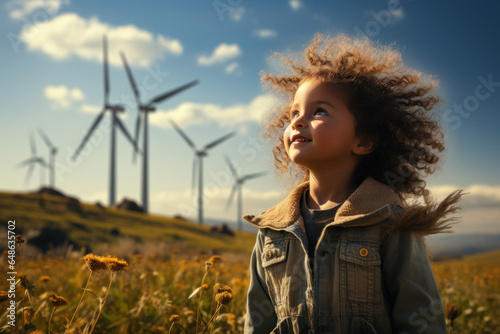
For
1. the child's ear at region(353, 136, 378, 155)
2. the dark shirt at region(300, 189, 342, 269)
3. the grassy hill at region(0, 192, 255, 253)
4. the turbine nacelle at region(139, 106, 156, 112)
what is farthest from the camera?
the turbine nacelle at region(139, 106, 156, 112)

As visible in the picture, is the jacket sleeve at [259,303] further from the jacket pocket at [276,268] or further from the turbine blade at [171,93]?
the turbine blade at [171,93]

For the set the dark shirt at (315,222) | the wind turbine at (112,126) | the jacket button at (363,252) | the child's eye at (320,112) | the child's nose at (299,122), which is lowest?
the jacket button at (363,252)

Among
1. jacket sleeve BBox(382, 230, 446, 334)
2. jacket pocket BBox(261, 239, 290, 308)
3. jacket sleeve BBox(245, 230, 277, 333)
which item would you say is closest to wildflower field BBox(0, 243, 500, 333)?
jacket sleeve BBox(245, 230, 277, 333)

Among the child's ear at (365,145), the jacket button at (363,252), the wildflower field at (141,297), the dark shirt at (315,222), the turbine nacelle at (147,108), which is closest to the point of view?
the jacket button at (363,252)

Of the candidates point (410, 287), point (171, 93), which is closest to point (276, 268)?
point (410, 287)

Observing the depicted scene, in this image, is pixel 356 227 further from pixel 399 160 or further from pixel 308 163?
pixel 399 160

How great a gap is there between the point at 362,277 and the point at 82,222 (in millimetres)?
Result: 30231

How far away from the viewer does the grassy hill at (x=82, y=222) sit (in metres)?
25.8

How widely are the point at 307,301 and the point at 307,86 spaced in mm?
1225

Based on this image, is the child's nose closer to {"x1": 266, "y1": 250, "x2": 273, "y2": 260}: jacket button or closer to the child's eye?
the child's eye

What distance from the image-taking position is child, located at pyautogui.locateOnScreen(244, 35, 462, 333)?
206cm

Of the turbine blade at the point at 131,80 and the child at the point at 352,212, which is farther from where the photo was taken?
the turbine blade at the point at 131,80

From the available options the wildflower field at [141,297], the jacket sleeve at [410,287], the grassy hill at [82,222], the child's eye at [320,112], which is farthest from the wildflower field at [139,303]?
the grassy hill at [82,222]

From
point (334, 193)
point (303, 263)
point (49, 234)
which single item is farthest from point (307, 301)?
point (49, 234)
